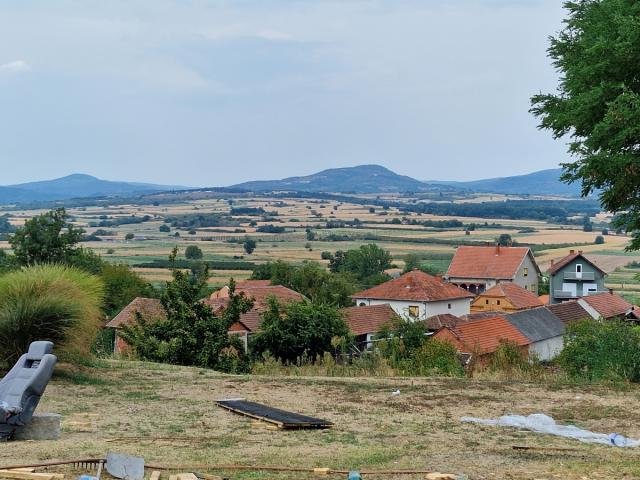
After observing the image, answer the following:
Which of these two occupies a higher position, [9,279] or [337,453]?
[9,279]

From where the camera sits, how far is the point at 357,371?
18234 millimetres

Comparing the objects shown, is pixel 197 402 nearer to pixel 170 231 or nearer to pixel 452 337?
pixel 452 337

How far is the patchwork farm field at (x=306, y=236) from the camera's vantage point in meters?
86.3

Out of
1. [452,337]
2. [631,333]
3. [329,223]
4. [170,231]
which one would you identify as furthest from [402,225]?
[631,333]

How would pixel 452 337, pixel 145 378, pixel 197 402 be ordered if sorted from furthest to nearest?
pixel 452 337 → pixel 145 378 → pixel 197 402

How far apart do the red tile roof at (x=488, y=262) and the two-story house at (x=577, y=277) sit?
300cm

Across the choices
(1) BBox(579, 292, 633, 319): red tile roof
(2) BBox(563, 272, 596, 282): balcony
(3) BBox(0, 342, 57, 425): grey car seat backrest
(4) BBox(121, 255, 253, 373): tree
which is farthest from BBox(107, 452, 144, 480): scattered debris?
(2) BBox(563, 272, 596, 282): balcony

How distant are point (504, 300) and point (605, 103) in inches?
1727

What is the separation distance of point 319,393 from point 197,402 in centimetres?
212

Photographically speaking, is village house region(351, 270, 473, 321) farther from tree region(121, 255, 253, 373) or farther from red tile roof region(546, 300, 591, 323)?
tree region(121, 255, 253, 373)

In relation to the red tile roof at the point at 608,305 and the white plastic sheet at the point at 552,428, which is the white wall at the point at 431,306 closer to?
the red tile roof at the point at 608,305

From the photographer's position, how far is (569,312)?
156ft

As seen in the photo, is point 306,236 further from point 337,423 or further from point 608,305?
point 337,423

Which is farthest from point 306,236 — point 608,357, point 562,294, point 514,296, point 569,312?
point 608,357
